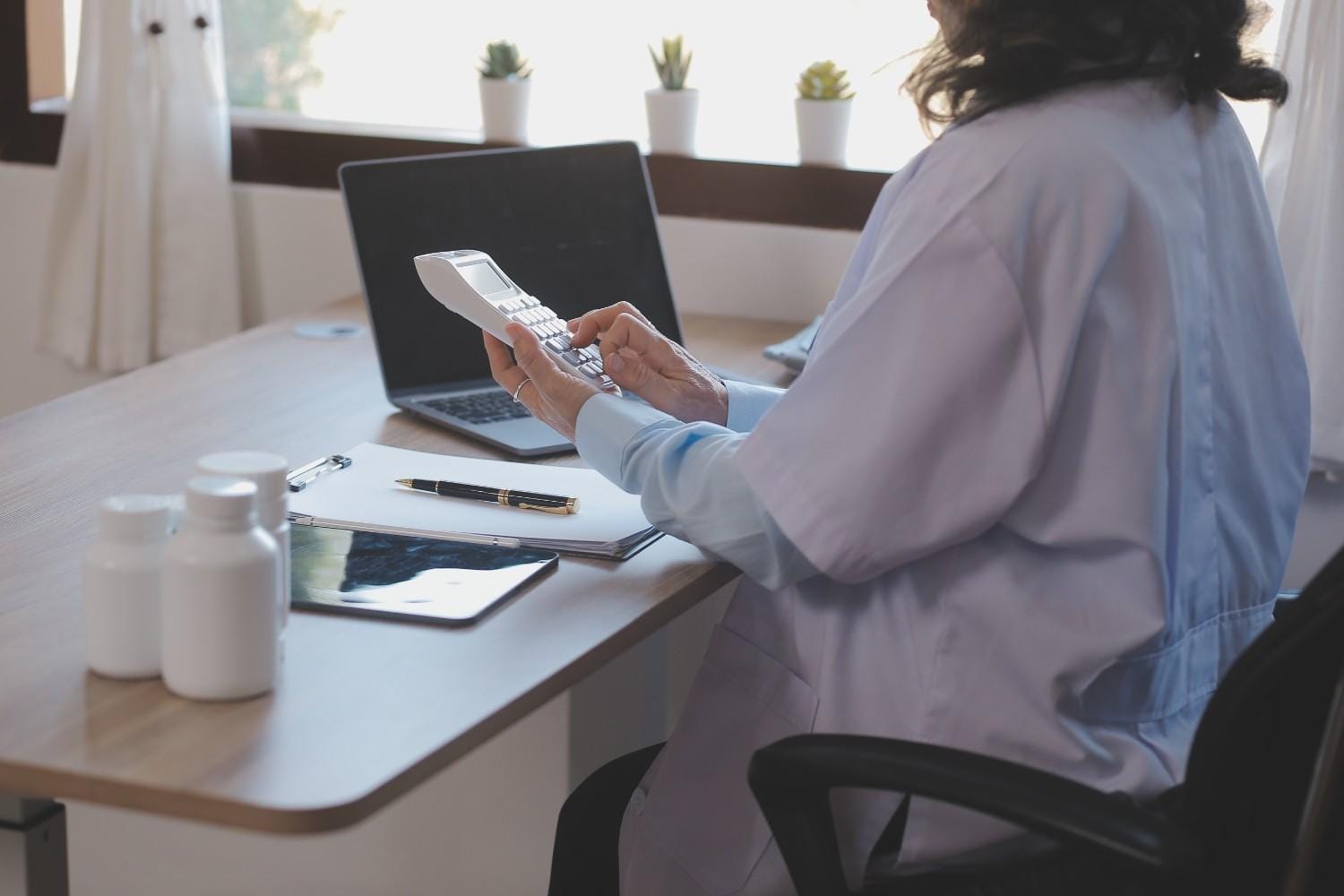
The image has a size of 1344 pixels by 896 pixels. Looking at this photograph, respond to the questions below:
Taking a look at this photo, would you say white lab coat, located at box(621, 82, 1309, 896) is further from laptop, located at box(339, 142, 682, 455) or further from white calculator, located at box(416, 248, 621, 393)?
laptop, located at box(339, 142, 682, 455)

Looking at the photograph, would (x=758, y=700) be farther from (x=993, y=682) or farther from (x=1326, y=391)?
(x=1326, y=391)

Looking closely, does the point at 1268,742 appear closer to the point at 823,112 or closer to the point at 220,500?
the point at 220,500

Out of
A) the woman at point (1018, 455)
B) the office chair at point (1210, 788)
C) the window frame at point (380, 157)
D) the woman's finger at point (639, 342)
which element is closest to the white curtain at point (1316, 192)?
the window frame at point (380, 157)

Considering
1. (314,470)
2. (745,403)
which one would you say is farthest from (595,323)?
(314,470)

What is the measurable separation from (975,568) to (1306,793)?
236 mm

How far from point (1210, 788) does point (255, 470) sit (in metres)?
0.57

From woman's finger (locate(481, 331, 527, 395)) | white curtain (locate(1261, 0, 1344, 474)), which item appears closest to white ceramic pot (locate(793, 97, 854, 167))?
white curtain (locate(1261, 0, 1344, 474))

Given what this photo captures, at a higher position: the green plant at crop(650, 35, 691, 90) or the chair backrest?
the green plant at crop(650, 35, 691, 90)

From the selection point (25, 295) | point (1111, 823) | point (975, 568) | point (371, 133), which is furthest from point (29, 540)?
point (25, 295)

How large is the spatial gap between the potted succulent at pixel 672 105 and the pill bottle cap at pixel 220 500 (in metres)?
1.39

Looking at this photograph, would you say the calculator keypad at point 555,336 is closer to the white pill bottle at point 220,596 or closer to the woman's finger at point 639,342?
the woman's finger at point 639,342

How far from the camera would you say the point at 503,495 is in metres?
1.25

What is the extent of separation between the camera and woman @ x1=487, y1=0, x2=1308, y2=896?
36.5 inches

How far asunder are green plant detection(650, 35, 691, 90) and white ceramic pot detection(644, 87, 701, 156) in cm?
1
